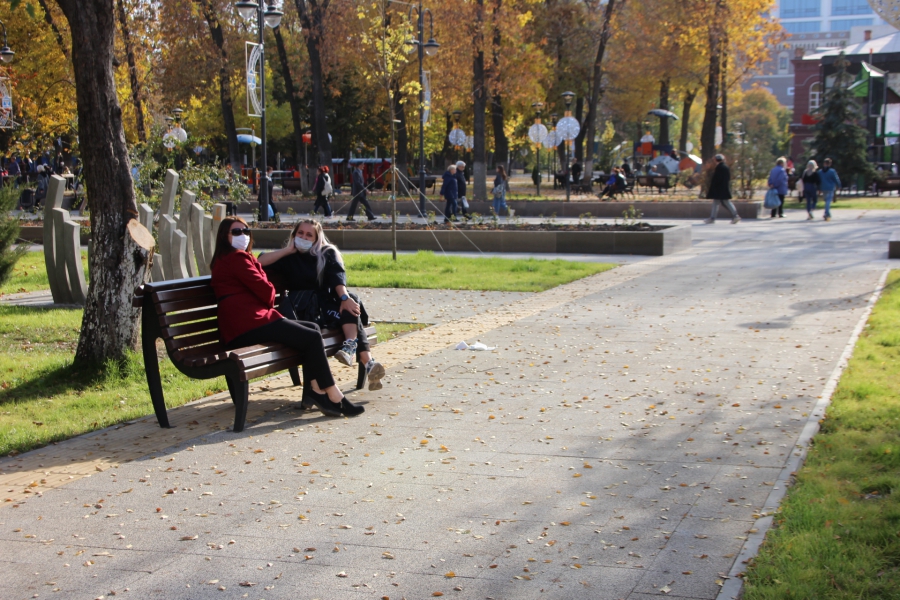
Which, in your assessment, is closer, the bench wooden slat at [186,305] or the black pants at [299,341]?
the bench wooden slat at [186,305]

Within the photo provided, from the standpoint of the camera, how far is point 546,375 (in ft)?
26.1

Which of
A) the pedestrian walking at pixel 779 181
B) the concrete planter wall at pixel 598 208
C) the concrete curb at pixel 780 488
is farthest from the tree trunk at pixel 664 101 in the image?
the concrete curb at pixel 780 488

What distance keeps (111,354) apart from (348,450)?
10.1 ft

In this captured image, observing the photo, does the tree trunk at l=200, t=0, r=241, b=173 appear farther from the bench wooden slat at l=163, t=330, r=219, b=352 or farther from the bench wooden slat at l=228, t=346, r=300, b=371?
the bench wooden slat at l=228, t=346, r=300, b=371

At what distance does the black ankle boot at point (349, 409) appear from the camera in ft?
22.1

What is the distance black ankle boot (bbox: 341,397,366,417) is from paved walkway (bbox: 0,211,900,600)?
0.23 feet

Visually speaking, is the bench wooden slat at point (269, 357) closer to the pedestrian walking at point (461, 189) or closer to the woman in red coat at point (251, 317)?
the woman in red coat at point (251, 317)

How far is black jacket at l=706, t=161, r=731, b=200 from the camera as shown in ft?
83.4

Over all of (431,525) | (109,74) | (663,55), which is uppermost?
(663,55)

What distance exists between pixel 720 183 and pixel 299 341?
21236 millimetres

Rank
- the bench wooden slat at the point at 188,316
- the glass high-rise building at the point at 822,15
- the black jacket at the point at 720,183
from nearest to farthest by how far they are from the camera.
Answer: the bench wooden slat at the point at 188,316 → the black jacket at the point at 720,183 → the glass high-rise building at the point at 822,15

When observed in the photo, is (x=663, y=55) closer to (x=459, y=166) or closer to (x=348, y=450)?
(x=459, y=166)

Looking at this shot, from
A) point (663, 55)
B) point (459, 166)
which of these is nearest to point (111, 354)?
point (459, 166)

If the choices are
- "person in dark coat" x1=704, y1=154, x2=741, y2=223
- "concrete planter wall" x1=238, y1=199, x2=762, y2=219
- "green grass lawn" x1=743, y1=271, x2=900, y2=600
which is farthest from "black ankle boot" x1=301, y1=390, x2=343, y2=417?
"concrete planter wall" x1=238, y1=199, x2=762, y2=219
